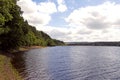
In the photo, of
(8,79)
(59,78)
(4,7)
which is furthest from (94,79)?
(4,7)

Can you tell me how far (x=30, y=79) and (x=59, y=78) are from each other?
412 centimetres

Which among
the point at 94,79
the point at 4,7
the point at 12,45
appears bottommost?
the point at 94,79

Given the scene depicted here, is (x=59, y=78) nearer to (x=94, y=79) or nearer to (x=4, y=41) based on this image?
(x=94, y=79)

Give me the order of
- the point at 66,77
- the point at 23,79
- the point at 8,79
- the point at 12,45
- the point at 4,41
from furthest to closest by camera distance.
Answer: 1. the point at 12,45
2. the point at 4,41
3. the point at 66,77
4. the point at 23,79
5. the point at 8,79

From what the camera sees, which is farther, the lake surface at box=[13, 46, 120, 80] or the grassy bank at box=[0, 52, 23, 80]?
the lake surface at box=[13, 46, 120, 80]

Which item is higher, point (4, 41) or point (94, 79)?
point (4, 41)

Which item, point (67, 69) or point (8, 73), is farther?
point (67, 69)

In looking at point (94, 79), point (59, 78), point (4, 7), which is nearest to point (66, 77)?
point (59, 78)

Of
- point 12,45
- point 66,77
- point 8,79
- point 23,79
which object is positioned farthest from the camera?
point 12,45

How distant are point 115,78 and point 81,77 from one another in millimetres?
4814

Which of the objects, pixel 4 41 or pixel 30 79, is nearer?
pixel 30 79

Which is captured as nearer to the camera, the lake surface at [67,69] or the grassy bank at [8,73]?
the grassy bank at [8,73]

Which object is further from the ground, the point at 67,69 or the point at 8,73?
the point at 8,73

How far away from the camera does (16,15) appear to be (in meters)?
72.5
